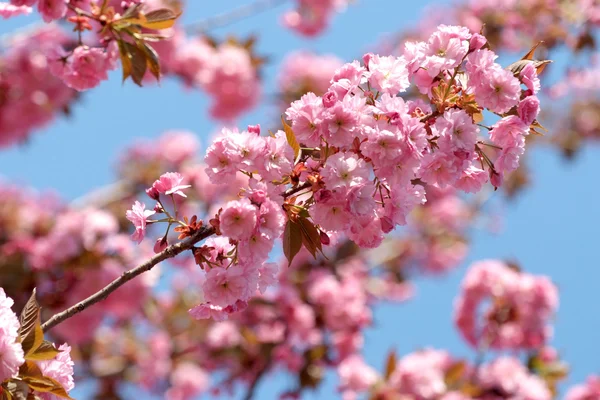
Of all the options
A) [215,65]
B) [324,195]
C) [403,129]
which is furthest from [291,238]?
[215,65]

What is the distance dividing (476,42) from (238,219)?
0.79 meters

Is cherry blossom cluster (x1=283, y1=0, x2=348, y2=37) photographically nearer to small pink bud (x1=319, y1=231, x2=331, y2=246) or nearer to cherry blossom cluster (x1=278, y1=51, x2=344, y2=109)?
cherry blossom cluster (x1=278, y1=51, x2=344, y2=109)

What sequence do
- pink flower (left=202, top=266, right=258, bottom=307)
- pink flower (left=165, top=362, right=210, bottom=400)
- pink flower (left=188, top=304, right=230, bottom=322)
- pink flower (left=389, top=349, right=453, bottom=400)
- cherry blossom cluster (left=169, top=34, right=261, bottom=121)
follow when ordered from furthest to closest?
→ pink flower (left=165, top=362, right=210, bottom=400)
cherry blossom cluster (left=169, top=34, right=261, bottom=121)
pink flower (left=389, top=349, right=453, bottom=400)
pink flower (left=188, top=304, right=230, bottom=322)
pink flower (left=202, top=266, right=258, bottom=307)

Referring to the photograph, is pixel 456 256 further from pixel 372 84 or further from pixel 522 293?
pixel 372 84

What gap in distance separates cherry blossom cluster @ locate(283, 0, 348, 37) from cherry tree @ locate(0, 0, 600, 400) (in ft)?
0.08

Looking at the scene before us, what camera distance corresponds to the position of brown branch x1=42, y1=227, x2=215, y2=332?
1.76 metres

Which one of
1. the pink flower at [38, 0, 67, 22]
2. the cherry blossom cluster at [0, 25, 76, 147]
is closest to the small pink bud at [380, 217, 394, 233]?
the pink flower at [38, 0, 67, 22]

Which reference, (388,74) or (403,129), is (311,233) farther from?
(388,74)

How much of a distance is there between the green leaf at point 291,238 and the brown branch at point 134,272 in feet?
0.62

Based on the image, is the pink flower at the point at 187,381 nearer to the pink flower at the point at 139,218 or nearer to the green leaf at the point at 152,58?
the green leaf at the point at 152,58

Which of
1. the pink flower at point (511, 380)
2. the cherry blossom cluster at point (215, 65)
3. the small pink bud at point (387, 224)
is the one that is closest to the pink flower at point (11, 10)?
the small pink bud at point (387, 224)

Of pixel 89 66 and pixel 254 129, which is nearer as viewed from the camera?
pixel 254 129

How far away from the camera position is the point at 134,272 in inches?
69.9

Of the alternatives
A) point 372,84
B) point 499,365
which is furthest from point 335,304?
point 372,84
